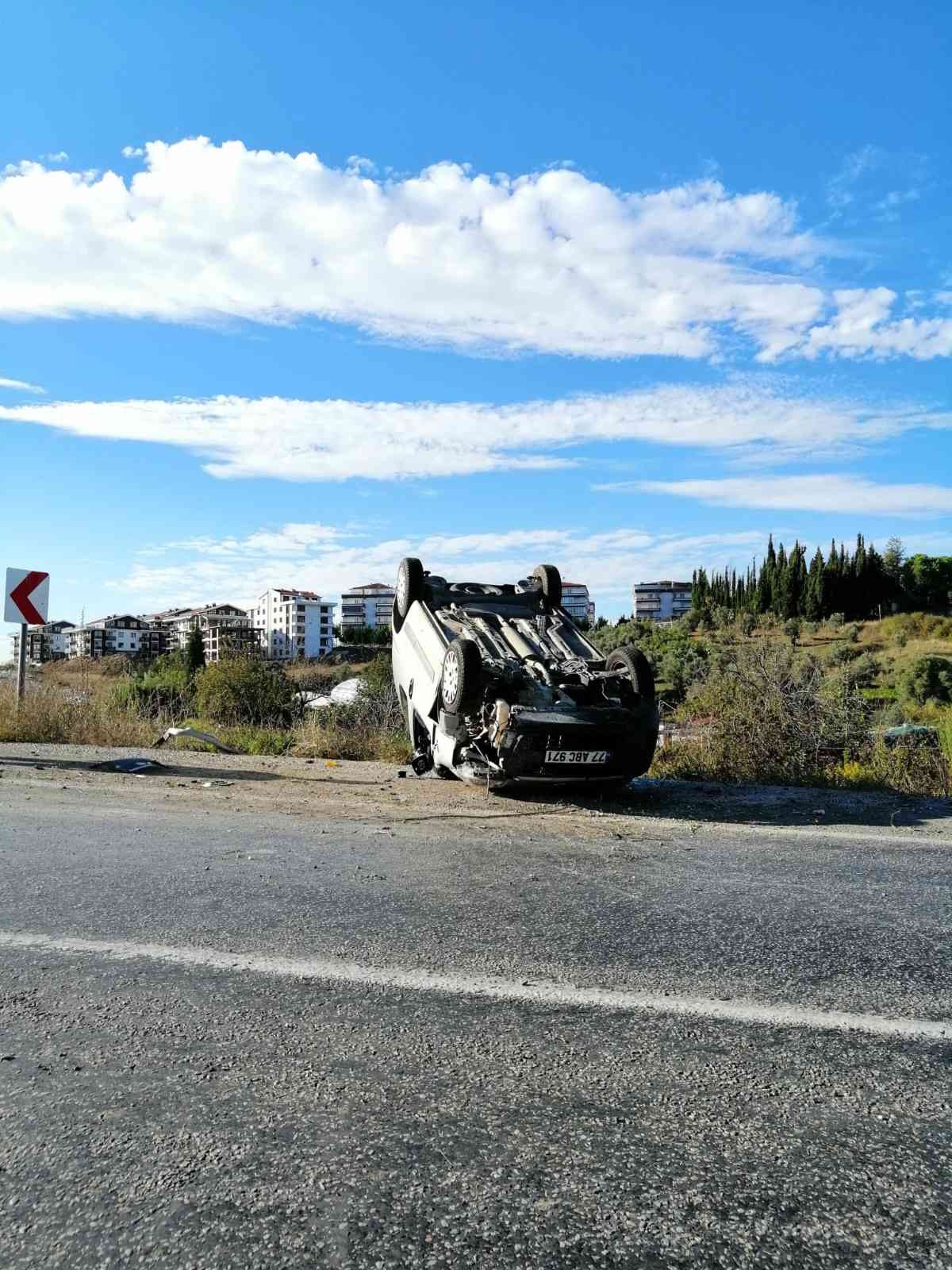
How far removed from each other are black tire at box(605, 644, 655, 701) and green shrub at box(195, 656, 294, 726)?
8409 millimetres

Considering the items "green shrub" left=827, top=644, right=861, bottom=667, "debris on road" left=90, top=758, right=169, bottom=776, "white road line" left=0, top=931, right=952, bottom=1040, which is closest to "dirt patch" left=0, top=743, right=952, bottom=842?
"debris on road" left=90, top=758, right=169, bottom=776

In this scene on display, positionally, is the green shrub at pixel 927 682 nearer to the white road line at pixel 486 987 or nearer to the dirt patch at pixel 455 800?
the dirt patch at pixel 455 800

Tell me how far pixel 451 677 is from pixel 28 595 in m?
7.76

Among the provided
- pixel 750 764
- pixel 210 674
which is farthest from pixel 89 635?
pixel 750 764

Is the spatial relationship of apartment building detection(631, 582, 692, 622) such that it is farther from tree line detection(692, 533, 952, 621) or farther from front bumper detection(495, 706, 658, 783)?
front bumper detection(495, 706, 658, 783)

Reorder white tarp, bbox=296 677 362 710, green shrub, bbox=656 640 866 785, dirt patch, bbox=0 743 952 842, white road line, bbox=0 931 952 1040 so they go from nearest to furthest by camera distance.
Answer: white road line, bbox=0 931 952 1040 → dirt patch, bbox=0 743 952 842 → green shrub, bbox=656 640 866 785 → white tarp, bbox=296 677 362 710

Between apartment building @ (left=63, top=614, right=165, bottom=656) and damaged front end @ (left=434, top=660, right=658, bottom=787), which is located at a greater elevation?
apartment building @ (left=63, top=614, right=165, bottom=656)

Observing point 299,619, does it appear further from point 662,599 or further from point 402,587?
point 402,587

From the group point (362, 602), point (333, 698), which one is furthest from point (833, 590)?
point (362, 602)

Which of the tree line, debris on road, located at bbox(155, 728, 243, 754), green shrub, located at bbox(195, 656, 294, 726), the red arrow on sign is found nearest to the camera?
debris on road, located at bbox(155, 728, 243, 754)

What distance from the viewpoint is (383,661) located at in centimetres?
1838

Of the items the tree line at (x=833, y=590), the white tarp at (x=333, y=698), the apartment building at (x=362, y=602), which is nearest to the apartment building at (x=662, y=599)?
the apartment building at (x=362, y=602)

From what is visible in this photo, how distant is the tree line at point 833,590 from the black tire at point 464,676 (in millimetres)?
60554

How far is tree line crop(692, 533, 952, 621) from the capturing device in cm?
7338
